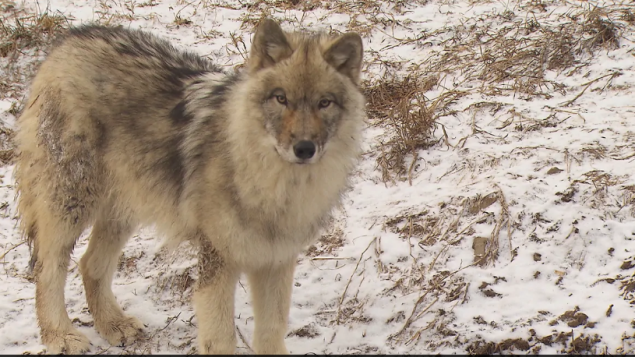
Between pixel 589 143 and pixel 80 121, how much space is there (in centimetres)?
448

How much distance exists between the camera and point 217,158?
412cm

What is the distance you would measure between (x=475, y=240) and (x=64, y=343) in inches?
130

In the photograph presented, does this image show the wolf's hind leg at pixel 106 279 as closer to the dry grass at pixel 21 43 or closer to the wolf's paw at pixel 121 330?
the wolf's paw at pixel 121 330

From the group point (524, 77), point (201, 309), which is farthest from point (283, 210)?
Result: point (524, 77)

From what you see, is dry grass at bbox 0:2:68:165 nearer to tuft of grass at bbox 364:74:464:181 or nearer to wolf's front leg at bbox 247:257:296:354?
tuft of grass at bbox 364:74:464:181

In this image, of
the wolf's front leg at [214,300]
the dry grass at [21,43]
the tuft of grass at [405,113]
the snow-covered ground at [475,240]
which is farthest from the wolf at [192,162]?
the dry grass at [21,43]

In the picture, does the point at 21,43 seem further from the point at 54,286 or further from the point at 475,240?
the point at 475,240

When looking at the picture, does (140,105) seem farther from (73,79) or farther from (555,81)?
(555,81)

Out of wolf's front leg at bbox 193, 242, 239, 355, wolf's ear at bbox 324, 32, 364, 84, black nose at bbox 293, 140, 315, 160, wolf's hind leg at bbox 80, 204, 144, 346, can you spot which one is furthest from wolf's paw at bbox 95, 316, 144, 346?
wolf's ear at bbox 324, 32, 364, 84

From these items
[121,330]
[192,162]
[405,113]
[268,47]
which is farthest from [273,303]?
[405,113]

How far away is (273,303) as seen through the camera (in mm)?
4480

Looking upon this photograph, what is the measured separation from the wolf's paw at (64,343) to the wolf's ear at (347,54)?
2796mm

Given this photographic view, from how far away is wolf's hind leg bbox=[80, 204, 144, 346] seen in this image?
495 centimetres

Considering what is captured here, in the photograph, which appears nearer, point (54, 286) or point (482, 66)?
point (54, 286)
